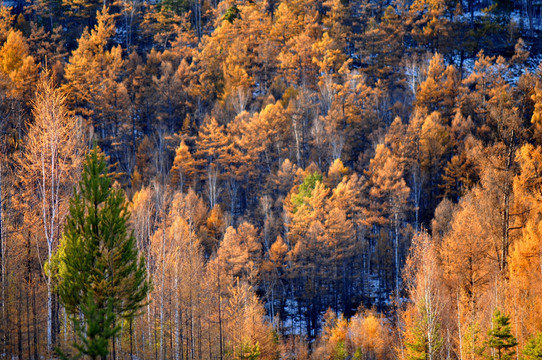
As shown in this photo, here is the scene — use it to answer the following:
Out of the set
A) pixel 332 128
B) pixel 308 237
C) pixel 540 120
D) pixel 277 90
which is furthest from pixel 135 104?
pixel 540 120

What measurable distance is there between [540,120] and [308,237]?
22780 mm

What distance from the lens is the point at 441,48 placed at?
72750mm

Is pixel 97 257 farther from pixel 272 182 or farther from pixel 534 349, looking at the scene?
pixel 272 182

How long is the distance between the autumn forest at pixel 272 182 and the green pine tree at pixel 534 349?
10 cm

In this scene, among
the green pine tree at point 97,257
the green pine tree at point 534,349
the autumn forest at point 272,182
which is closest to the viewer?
the green pine tree at point 97,257

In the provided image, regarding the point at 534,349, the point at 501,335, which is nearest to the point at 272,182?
the point at 501,335

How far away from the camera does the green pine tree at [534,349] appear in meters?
19.9

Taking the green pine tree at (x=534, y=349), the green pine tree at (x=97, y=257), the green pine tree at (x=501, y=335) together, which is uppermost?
the green pine tree at (x=97, y=257)

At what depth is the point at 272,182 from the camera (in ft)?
170

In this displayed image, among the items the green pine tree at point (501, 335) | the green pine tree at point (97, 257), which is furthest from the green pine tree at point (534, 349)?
the green pine tree at point (97, 257)

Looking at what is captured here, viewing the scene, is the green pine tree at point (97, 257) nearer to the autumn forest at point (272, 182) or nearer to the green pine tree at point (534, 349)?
the autumn forest at point (272, 182)

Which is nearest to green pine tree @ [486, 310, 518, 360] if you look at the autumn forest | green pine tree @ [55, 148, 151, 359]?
the autumn forest

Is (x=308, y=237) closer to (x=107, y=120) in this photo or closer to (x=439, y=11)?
(x=107, y=120)

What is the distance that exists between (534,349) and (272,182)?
3404 centimetres
